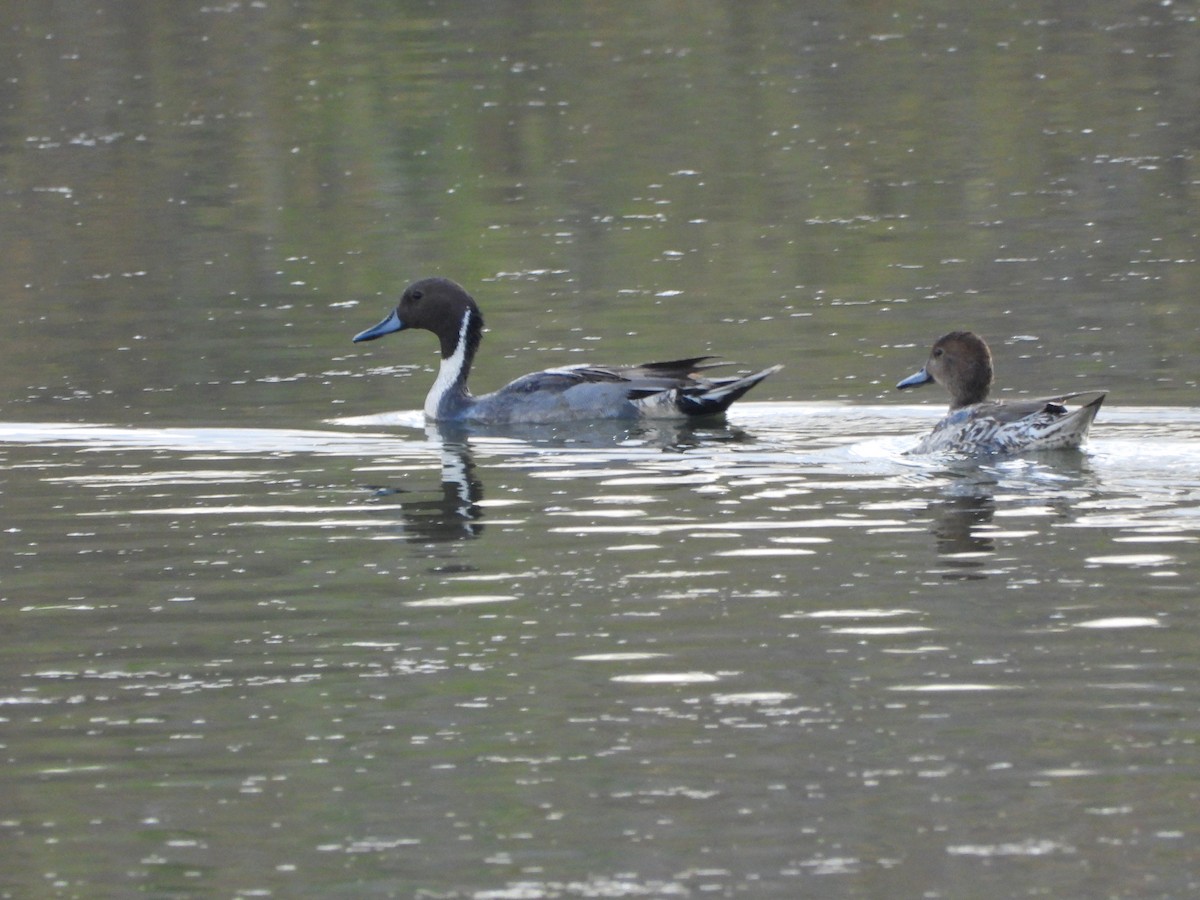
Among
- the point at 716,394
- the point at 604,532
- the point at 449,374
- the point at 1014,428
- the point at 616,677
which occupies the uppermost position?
the point at 449,374

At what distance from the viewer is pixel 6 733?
7.63 meters

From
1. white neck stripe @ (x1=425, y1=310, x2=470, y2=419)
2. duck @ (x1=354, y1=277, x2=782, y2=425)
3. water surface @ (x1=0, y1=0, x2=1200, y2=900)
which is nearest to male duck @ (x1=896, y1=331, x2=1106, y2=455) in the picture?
water surface @ (x1=0, y1=0, x2=1200, y2=900)

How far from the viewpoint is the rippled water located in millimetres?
6297

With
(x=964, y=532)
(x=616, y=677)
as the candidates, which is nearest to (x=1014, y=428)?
(x=964, y=532)

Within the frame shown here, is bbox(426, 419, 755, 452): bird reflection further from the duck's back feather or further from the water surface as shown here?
the duck's back feather

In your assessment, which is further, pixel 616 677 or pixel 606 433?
pixel 606 433

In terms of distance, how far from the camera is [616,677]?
7.86 m

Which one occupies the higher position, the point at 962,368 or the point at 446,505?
the point at 962,368

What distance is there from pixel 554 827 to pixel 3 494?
20.5 ft

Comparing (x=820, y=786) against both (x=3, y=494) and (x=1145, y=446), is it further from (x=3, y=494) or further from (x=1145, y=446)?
(x=3, y=494)

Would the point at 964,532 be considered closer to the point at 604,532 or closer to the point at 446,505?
the point at 604,532

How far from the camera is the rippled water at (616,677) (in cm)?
630

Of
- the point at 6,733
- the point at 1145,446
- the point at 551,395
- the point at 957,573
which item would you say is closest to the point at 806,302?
the point at 551,395

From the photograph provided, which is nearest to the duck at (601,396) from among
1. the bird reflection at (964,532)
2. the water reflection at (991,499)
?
the water reflection at (991,499)
